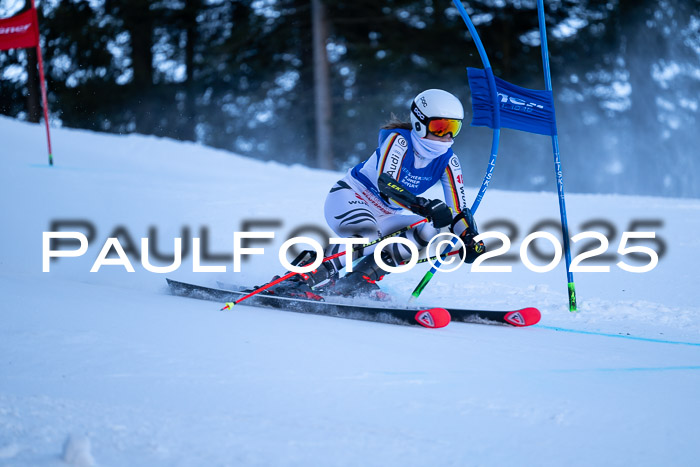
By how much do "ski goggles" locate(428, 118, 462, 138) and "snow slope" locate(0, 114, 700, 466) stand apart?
A: 1187mm

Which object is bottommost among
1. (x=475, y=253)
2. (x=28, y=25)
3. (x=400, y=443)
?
(x=400, y=443)

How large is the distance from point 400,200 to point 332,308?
0.79 m

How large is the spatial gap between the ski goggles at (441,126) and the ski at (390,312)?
3.49 feet

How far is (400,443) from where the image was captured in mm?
2109

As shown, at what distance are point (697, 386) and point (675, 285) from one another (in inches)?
104

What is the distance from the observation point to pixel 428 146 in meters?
4.20

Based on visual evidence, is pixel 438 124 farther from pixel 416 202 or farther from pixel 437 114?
pixel 416 202

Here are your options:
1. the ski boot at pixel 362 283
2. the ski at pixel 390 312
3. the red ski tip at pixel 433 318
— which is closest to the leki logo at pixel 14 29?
the ski at pixel 390 312

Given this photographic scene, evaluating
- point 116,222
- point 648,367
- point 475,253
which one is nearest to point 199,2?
point 116,222

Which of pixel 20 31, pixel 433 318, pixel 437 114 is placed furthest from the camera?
pixel 20 31

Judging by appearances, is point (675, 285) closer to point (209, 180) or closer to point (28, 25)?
point (209, 180)

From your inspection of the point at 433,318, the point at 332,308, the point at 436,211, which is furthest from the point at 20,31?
the point at 433,318

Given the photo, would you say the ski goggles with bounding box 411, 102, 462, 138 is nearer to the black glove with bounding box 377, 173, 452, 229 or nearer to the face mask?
the face mask

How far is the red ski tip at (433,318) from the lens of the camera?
3830 millimetres
